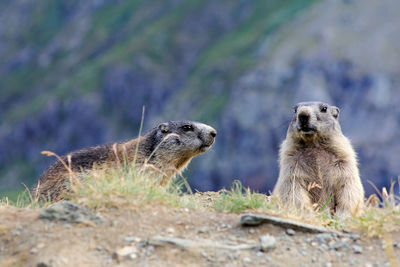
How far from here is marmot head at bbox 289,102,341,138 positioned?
10.8 m

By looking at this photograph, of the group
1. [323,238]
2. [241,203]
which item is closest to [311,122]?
[241,203]

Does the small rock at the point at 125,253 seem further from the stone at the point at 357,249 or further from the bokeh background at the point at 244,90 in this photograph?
the bokeh background at the point at 244,90

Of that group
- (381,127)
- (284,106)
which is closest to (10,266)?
(381,127)

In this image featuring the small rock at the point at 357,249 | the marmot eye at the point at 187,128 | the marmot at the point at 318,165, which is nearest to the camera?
the small rock at the point at 357,249

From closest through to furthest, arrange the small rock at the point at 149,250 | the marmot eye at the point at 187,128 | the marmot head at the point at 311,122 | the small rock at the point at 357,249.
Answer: the small rock at the point at 149,250
the small rock at the point at 357,249
the marmot head at the point at 311,122
the marmot eye at the point at 187,128

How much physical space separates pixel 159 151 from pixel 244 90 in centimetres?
13115

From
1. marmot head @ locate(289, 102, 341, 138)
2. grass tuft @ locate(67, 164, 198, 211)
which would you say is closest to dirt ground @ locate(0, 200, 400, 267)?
grass tuft @ locate(67, 164, 198, 211)

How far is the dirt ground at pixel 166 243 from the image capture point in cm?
712

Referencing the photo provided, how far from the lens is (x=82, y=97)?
607ft

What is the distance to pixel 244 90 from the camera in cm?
14312

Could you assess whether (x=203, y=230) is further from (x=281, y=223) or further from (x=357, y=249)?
(x=357, y=249)

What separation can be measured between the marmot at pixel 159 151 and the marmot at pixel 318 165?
2.31 meters

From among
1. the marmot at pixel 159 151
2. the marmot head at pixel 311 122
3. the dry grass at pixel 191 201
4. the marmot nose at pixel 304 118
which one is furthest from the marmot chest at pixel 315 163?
the marmot at pixel 159 151

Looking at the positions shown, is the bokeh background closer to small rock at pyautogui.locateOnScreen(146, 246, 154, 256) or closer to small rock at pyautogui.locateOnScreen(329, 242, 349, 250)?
small rock at pyautogui.locateOnScreen(329, 242, 349, 250)
